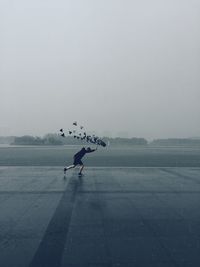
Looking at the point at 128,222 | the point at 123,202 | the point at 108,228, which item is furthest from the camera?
the point at 123,202

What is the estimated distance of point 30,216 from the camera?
11906 millimetres

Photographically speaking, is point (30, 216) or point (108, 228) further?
point (30, 216)

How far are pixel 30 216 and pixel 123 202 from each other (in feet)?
13.8

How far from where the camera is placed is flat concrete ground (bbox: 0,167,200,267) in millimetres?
7695

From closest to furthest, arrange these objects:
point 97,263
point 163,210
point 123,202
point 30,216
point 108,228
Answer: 1. point 97,263
2. point 108,228
3. point 30,216
4. point 163,210
5. point 123,202

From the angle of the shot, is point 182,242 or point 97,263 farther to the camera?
point 182,242

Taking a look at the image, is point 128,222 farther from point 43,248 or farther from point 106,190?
point 106,190

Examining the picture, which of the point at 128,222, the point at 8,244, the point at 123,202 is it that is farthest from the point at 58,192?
the point at 8,244

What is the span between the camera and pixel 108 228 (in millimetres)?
10266

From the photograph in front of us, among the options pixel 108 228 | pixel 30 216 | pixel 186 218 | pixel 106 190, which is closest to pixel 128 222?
pixel 108 228

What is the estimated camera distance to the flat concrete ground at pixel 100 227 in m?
7.70

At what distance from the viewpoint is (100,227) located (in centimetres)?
1038

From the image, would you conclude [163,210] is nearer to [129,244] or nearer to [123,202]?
[123,202]

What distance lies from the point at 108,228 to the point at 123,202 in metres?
4.28
